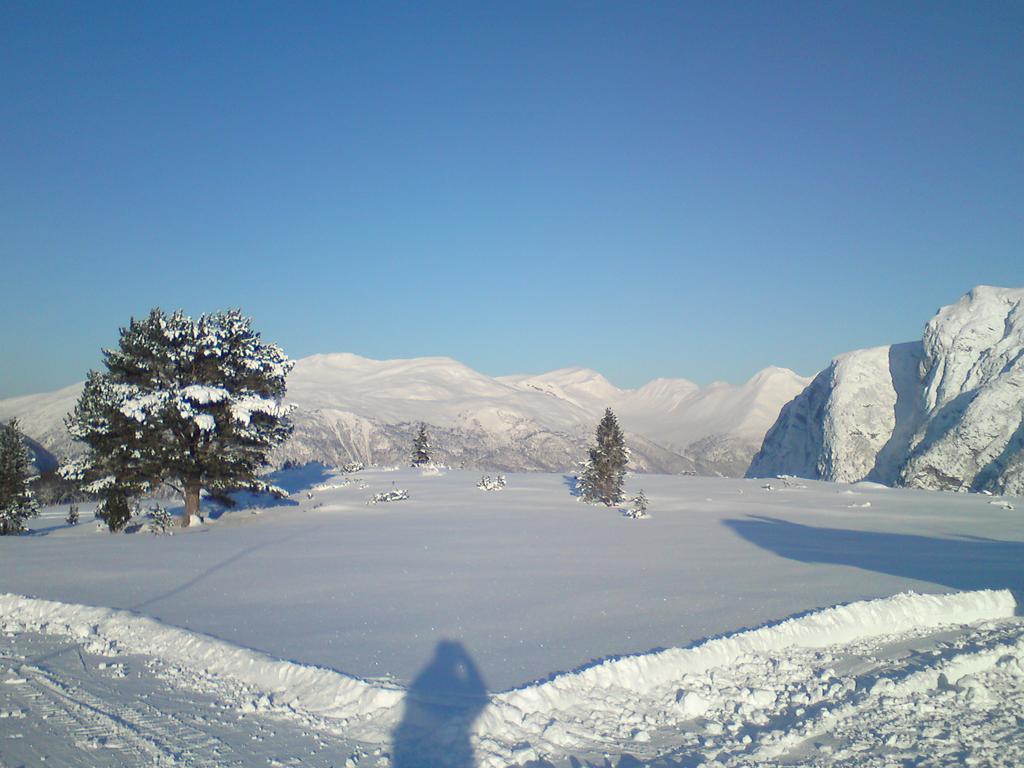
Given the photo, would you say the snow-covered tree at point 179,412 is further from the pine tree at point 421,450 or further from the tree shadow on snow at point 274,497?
the pine tree at point 421,450

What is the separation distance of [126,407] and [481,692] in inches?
719

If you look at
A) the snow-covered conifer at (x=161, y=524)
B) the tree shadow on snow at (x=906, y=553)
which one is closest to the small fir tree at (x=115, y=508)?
the snow-covered conifer at (x=161, y=524)

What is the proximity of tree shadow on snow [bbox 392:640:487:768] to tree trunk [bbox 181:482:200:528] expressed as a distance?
1791cm

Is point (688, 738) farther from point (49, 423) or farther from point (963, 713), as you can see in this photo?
point (49, 423)

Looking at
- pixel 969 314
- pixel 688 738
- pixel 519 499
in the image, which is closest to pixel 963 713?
pixel 688 738

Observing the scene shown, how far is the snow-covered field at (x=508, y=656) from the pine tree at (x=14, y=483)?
6.52 metres

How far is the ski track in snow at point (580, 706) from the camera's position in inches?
215

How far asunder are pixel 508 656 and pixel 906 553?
12.5m

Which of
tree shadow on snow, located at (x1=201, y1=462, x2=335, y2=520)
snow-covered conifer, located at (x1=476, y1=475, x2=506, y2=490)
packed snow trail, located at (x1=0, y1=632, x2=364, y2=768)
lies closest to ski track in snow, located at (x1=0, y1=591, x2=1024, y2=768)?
packed snow trail, located at (x1=0, y1=632, x2=364, y2=768)

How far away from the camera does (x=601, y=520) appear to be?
23.2 meters

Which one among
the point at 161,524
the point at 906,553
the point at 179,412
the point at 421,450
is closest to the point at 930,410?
the point at 421,450

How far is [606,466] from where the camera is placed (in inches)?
1136

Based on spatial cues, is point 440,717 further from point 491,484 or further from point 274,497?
point 491,484

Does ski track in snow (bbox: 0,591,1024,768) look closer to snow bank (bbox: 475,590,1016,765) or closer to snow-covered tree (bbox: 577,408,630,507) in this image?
snow bank (bbox: 475,590,1016,765)
